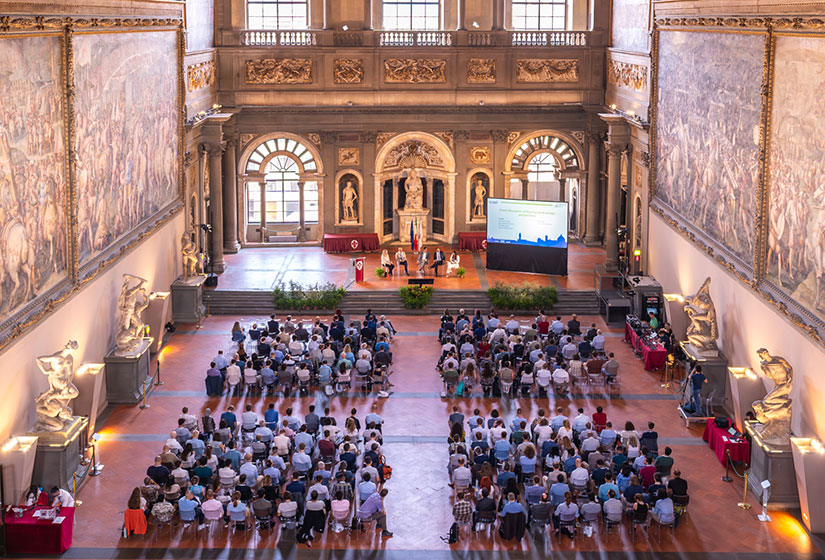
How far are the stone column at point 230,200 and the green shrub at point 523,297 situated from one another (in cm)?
1210

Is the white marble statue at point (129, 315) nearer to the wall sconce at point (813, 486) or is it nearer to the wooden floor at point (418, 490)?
the wooden floor at point (418, 490)

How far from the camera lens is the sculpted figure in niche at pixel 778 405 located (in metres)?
23.9

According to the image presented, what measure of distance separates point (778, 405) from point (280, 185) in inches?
1119

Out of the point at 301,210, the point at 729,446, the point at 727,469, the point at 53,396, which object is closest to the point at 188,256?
the point at 301,210

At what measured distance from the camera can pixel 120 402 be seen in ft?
98.9

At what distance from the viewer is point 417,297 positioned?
3975cm

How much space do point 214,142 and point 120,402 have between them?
14.8 m

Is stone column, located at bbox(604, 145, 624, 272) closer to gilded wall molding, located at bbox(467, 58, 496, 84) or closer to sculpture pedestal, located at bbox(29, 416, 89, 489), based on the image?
gilded wall molding, located at bbox(467, 58, 496, 84)

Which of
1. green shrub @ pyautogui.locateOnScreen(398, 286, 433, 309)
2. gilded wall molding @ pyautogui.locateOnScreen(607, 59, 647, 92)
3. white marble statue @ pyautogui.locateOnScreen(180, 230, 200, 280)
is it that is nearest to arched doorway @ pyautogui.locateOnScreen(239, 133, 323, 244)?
white marble statue @ pyautogui.locateOnScreen(180, 230, 200, 280)

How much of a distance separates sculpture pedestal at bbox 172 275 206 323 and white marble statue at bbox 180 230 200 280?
0.40 meters

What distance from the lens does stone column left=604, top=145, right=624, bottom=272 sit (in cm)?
4259

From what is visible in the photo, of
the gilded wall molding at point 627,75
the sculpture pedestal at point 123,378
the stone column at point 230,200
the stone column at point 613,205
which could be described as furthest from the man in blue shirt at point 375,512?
the stone column at point 230,200

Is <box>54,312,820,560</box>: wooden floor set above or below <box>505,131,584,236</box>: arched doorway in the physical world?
below

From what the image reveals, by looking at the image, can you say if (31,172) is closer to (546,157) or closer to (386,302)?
(386,302)
